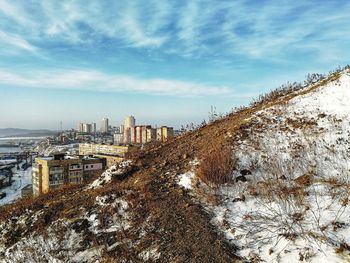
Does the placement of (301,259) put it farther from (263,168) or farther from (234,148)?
(234,148)

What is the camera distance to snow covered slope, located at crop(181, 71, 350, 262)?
525cm

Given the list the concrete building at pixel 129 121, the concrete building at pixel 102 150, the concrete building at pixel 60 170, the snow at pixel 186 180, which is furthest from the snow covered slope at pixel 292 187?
the concrete building at pixel 129 121

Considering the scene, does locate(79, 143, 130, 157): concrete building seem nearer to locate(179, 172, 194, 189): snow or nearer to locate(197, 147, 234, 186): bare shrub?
locate(179, 172, 194, 189): snow

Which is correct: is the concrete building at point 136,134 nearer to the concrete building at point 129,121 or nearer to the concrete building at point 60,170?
the concrete building at point 60,170

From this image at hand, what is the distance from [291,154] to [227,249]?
3644 mm

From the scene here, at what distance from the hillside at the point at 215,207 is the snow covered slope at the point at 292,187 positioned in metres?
0.02

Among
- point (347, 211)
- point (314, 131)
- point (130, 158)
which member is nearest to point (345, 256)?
point (347, 211)

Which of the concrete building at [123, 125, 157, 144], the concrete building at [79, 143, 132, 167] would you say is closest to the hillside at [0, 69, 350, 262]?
the concrete building at [79, 143, 132, 167]

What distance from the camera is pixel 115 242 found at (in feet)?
19.4

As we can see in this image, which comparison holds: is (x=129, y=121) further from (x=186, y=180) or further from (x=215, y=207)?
(x=215, y=207)

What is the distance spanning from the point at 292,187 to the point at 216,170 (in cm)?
158

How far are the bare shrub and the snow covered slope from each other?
177 millimetres

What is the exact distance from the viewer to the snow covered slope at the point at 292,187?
5.25 meters

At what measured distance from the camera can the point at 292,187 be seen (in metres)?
6.75
